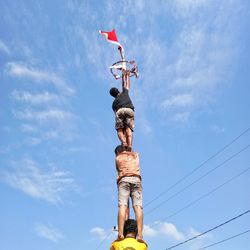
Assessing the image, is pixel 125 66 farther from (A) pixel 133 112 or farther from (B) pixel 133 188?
Result: (B) pixel 133 188

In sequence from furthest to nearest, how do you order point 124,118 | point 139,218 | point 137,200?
1. point 124,118
2. point 137,200
3. point 139,218

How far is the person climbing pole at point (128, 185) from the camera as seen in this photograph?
24.8 ft

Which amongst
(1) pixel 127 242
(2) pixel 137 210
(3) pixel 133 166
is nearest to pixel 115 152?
(3) pixel 133 166

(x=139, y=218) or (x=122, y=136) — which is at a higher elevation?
(x=122, y=136)

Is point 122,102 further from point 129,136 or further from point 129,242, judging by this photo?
point 129,242

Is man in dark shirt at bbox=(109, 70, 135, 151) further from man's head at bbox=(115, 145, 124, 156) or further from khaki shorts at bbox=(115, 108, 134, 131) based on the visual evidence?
man's head at bbox=(115, 145, 124, 156)

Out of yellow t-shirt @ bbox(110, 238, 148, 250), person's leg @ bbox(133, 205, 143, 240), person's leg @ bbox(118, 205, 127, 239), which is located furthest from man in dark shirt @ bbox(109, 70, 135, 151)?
yellow t-shirt @ bbox(110, 238, 148, 250)

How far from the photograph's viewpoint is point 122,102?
985 centimetres

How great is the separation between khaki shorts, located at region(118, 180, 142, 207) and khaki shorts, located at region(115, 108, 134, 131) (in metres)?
1.98

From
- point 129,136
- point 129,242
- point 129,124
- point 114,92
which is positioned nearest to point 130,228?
point 129,242

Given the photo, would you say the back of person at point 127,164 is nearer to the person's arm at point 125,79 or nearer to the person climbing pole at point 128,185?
the person climbing pole at point 128,185

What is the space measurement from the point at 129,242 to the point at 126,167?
2.03 m

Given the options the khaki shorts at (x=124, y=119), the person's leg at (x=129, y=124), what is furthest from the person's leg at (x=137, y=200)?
the khaki shorts at (x=124, y=119)

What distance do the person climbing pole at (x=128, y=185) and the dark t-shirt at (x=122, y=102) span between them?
5.30 feet
